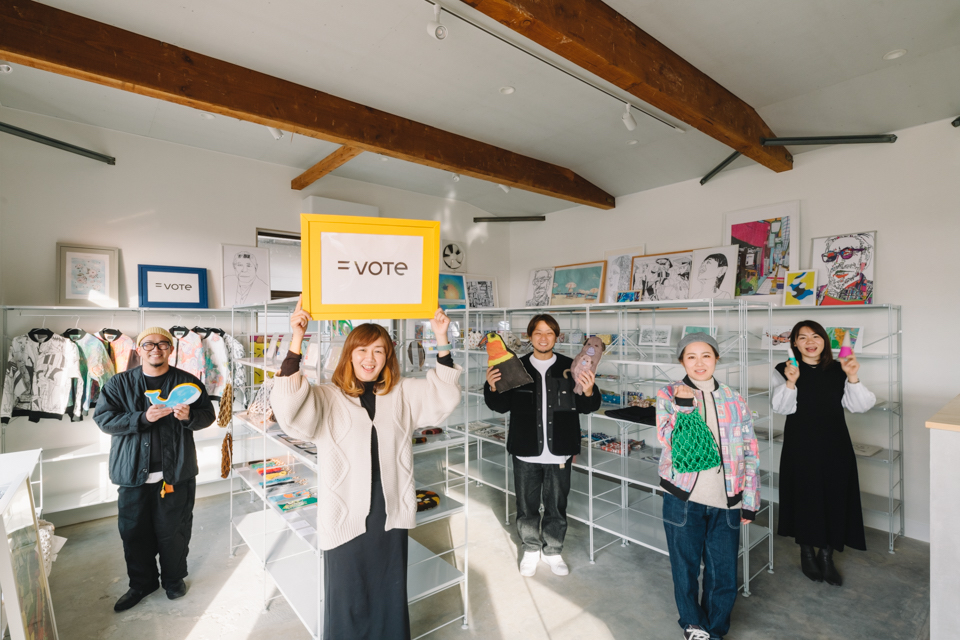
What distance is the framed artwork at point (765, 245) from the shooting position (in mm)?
4078

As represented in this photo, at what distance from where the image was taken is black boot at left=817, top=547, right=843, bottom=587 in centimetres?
296

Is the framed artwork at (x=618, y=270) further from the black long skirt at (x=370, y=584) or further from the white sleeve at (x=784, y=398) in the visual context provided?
the black long skirt at (x=370, y=584)

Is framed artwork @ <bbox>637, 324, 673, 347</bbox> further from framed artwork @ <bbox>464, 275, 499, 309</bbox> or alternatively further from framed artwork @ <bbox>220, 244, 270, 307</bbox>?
framed artwork @ <bbox>220, 244, 270, 307</bbox>

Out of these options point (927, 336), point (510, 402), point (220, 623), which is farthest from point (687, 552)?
point (927, 336)

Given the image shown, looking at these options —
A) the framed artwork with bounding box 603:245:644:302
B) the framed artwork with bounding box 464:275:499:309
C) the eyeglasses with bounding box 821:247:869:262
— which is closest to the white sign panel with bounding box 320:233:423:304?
the eyeglasses with bounding box 821:247:869:262

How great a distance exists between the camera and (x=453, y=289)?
618 cm

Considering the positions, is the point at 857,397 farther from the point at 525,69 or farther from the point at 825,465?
the point at 525,69

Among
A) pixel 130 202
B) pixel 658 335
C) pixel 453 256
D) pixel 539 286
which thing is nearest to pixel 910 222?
pixel 658 335

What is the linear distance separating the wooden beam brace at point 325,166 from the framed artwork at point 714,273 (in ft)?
10.7

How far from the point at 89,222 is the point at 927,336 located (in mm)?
6510

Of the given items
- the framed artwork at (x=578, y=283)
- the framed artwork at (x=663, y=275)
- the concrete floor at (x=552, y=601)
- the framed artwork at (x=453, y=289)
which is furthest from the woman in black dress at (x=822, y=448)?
the framed artwork at (x=453, y=289)

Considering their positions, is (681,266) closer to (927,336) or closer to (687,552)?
(927,336)

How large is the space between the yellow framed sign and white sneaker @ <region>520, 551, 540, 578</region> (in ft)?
6.49

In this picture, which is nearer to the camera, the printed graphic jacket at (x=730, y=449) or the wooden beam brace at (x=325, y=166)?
the printed graphic jacket at (x=730, y=449)
